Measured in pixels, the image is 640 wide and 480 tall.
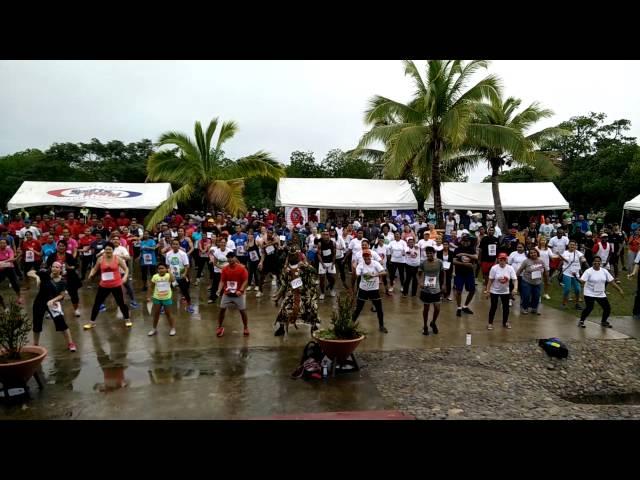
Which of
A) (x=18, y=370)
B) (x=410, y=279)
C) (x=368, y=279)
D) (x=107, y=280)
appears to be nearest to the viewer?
(x=18, y=370)

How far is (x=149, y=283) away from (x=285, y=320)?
19.1 feet

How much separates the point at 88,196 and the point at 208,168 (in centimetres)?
567

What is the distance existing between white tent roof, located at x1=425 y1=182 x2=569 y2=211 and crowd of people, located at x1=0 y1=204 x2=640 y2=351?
4.40 m

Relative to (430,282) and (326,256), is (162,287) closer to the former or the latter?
(326,256)

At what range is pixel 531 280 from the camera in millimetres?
9734

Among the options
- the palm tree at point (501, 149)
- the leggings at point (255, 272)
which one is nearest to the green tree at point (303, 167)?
the palm tree at point (501, 149)

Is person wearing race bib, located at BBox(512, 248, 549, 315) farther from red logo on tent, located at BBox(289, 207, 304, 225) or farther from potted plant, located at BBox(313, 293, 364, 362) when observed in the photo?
red logo on tent, located at BBox(289, 207, 304, 225)

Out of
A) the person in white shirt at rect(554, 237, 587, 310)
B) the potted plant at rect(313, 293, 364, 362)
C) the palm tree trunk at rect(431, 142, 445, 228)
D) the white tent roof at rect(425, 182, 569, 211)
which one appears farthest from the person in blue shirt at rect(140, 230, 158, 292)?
the white tent roof at rect(425, 182, 569, 211)

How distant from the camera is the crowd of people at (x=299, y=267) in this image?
8016 mm

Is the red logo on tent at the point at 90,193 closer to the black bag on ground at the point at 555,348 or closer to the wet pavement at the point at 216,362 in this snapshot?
the wet pavement at the point at 216,362

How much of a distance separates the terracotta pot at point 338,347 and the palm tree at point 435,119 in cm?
1125

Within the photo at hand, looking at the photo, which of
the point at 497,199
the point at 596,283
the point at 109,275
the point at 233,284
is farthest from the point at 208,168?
the point at 596,283
